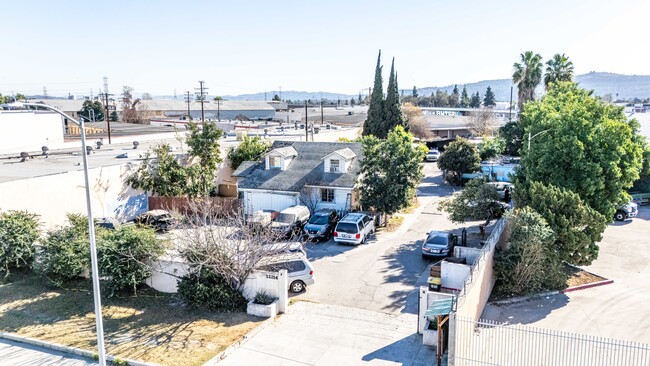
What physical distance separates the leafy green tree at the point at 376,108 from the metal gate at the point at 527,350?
1485 inches

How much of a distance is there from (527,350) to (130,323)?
41.5 ft

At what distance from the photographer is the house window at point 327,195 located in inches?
1236

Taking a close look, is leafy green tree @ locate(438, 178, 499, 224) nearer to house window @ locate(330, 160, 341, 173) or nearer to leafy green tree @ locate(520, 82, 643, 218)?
leafy green tree @ locate(520, 82, 643, 218)

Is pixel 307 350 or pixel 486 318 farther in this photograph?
pixel 486 318

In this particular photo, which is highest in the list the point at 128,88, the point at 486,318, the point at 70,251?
the point at 128,88

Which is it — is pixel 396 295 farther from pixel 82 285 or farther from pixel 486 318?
pixel 82 285

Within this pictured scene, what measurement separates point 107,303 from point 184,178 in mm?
15828

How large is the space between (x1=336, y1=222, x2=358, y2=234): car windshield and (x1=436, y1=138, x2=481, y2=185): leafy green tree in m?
19.9

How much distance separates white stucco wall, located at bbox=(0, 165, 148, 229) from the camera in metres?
24.6

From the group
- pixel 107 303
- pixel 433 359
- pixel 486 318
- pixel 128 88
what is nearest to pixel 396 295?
pixel 486 318

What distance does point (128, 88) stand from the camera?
10525 centimetres

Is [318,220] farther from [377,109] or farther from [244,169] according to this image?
[377,109]

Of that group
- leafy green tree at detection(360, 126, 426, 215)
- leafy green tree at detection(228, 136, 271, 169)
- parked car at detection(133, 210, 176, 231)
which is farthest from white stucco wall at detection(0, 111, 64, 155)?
leafy green tree at detection(360, 126, 426, 215)

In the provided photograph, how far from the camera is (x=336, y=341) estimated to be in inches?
592
